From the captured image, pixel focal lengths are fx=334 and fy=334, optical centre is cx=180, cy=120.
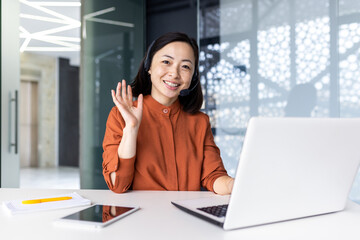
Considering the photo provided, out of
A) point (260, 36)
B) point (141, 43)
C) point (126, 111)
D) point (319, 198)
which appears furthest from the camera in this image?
point (141, 43)

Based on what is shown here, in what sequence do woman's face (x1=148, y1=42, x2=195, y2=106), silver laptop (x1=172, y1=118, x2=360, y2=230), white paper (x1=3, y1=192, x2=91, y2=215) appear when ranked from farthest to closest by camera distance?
1. woman's face (x1=148, y1=42, x2=195, y2=106)
2. white paper (x1=3, y1=192, x2=91, y2=215)
3. silver laptop (x1=172, y1=118, x2=360, y2=230)

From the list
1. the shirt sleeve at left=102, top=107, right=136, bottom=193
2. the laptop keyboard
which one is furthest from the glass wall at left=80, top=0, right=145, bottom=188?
the laptop keyboard

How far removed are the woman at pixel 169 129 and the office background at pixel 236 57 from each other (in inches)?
65.9

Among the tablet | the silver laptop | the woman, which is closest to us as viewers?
the silver laptop

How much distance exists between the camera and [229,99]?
11.5 feet

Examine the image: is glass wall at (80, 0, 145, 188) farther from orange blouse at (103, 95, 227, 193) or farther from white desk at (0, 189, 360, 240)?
white desk at (0, 189, 360, 240)

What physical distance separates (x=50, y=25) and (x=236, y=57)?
3.61 m

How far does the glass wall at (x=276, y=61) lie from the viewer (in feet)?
9.78

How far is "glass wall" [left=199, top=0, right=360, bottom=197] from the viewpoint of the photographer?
Answer: 2.98m

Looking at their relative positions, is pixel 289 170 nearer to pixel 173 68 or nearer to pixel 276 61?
pixel 173 68

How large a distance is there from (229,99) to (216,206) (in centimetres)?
256

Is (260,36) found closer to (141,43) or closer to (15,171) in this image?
(141,43)

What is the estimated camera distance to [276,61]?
327 centimetres

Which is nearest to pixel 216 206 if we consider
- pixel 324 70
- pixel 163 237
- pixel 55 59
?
pixel 163 237
